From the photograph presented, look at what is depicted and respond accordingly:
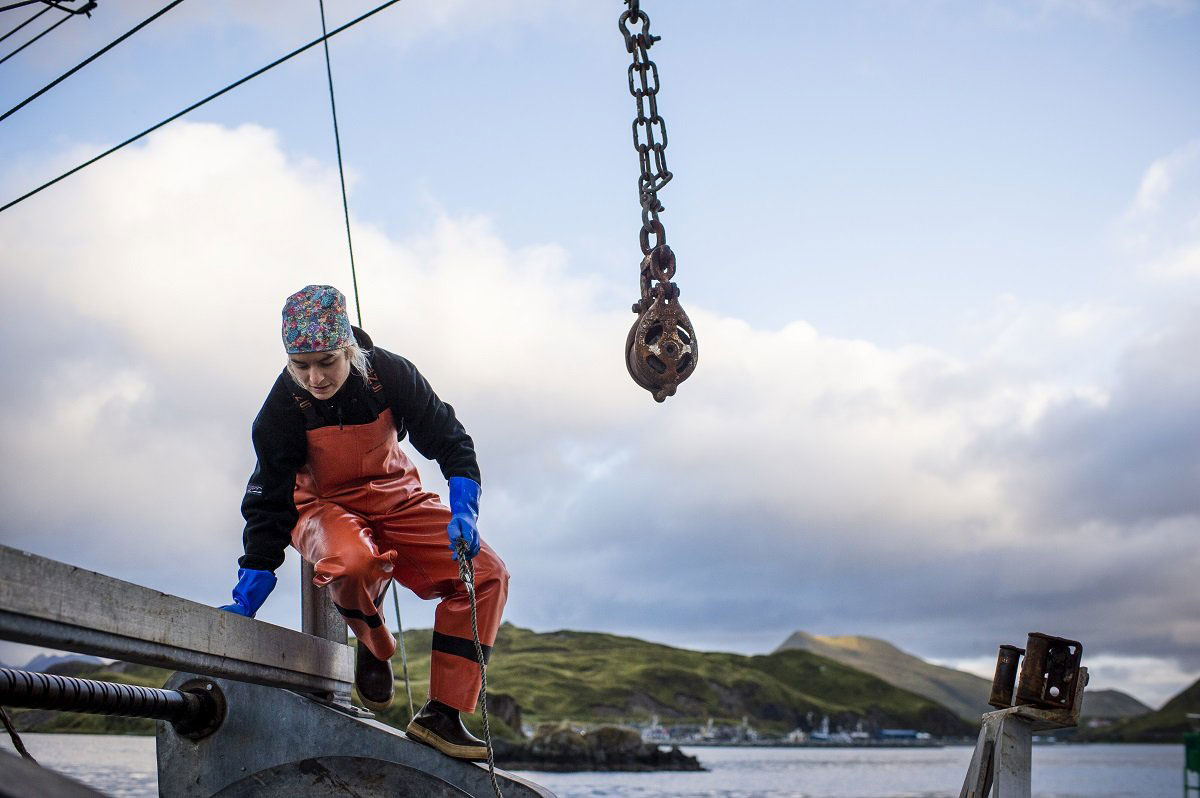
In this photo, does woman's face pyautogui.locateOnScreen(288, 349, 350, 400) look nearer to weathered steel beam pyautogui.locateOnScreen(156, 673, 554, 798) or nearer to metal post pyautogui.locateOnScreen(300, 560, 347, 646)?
metal post pyautogui.locateOnScreen(300, 560, 347, 646)

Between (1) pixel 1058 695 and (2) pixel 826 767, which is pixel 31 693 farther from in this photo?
(2) pixel 826 767

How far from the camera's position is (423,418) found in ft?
17.3

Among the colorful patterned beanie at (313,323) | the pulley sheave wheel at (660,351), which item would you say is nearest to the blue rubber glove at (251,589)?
the colorful patterned beanie at (313,323)

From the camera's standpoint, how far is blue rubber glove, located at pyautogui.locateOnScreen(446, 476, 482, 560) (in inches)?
192

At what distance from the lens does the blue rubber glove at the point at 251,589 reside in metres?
4.90

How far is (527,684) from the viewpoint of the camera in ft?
522

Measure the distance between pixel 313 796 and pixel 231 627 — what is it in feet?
4.13

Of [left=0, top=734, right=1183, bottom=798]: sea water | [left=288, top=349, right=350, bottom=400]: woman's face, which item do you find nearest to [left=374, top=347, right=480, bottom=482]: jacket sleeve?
[left=288, top=349, right=350, bottom=400]: woman's face

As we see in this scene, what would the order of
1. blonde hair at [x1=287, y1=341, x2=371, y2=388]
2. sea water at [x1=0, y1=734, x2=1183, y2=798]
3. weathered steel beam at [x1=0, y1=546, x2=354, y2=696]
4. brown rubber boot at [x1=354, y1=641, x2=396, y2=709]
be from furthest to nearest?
1. sea water at [x1=0, y1=734, x2=1183, y2=798]
2. brown rubber boot at [x1=354, y1=641, x2=396, y2=709]
3. blonde hair at [x1=287, y1=341, x2=371, y2=388]
4. weathered steel beam at [x1=0, y1=546, x2=354, y2=696]

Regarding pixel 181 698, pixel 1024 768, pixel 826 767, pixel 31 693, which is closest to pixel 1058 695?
pixel 1024 768

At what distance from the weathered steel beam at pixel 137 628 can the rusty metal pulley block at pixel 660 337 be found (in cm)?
193

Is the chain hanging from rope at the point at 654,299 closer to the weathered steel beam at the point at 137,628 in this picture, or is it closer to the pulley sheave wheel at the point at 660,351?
the pulley sheave wheel at the point at 660,351

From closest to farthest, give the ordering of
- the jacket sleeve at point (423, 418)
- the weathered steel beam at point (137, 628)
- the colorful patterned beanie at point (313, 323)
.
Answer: the weathered steel beam at point (137, 628) < the colorful patterned beanie at point (313, 323) < the jacket sleeve at point (423, 418)

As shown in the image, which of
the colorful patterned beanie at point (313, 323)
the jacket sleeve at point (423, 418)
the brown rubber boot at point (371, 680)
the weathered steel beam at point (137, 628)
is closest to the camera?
the weathered steel beam at point (137, 628)
